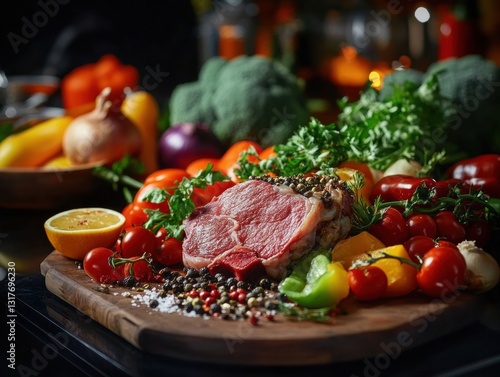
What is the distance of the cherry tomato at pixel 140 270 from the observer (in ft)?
5.72

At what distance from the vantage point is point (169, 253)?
6.03 ft

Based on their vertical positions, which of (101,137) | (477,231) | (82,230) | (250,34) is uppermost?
(250,34)

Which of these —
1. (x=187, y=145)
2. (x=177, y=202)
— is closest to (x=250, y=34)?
(x=187, y=145)

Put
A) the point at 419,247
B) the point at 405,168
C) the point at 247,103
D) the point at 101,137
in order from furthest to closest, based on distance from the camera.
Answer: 1. the point at 247,103
2. the point at 101,137
3. the point at 405,168
4. the point at 419,247

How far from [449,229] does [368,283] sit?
394 mm

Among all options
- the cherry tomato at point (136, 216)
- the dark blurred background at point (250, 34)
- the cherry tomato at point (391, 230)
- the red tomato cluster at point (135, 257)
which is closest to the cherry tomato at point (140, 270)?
the red tomato cluster at point (135, 257)

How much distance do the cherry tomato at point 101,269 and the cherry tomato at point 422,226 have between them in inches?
28.5

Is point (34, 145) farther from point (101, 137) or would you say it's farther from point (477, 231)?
point (477, 231)

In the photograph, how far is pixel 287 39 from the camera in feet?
13.9

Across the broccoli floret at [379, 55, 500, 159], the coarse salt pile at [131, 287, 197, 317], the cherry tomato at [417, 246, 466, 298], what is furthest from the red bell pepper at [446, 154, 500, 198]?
the coarse salt pile at [131, 287, 197, 317]

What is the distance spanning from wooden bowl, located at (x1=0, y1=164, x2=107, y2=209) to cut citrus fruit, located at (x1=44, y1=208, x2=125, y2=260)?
1.23 feet

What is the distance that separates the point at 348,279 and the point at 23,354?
709mm

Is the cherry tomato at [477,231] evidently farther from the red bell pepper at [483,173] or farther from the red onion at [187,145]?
the red onion at [187,145]

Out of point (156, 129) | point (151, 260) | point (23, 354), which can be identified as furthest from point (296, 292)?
point (156, 129)
